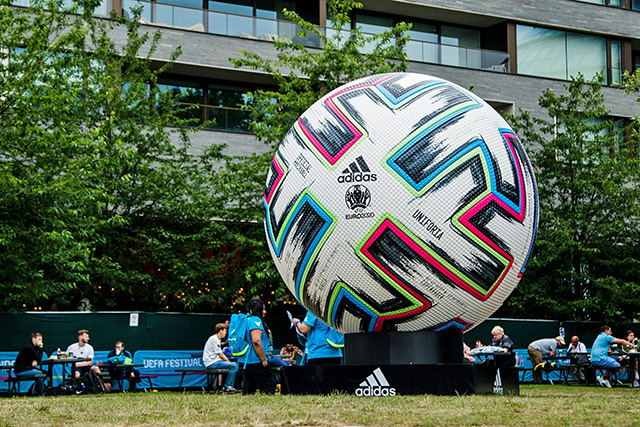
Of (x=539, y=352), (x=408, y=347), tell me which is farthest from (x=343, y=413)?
(x=539, y=352)

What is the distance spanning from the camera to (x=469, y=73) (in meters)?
31.9

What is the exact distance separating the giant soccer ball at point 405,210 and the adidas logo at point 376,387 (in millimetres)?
540

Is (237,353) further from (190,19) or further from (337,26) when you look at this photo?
(190,19)

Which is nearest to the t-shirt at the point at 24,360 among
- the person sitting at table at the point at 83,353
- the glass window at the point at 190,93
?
the person sitting at table at the point at 83,353

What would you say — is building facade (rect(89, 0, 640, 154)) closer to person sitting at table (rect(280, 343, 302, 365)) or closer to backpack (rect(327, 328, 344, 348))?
person sitting at table (rect(280, 343, 302, 365))

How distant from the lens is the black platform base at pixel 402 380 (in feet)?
27.5

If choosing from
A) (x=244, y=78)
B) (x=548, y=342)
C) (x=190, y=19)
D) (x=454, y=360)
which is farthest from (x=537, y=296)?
(x=454, y=360)

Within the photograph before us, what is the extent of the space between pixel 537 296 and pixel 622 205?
4.13 metres

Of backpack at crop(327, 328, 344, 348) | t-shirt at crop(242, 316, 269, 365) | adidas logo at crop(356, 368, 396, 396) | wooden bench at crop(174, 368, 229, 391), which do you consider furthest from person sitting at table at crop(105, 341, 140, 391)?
adidas logo at crop(356, 368, 396, 396)

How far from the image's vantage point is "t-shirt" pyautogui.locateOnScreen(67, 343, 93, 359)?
17906 mm

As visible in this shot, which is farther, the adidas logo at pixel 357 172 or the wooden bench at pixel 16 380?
the wooden bench at pixel 16 380

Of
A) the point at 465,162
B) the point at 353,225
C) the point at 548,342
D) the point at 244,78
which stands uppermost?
the point at 244,78

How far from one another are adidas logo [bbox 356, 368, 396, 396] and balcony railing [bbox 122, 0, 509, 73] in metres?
20.0

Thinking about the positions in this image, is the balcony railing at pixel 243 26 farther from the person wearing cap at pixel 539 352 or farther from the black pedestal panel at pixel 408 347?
the black pedestal panel at pixel 408 347
